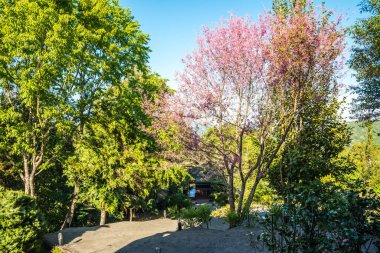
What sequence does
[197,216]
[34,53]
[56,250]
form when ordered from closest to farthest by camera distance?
1. [56,250]
2. [34,53]
3. [197,216]

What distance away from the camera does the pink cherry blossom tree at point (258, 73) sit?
10.4 meters

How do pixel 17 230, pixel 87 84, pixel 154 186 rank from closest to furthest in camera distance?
pixel 17 230 < pixel 87 84 < pixel 154 186

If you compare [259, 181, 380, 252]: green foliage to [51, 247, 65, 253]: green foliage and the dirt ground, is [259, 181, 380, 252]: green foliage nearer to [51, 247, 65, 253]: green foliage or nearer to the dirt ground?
the dirt ground

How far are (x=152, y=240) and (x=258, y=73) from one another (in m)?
8.89

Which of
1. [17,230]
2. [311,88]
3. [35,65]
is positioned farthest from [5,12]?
[311,88]

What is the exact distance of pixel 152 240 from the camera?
12445mm

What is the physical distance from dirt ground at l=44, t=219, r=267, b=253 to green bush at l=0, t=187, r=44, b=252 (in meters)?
1.84

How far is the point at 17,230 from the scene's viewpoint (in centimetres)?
991

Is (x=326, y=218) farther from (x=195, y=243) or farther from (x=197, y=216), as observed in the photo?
(x=197, y=216)

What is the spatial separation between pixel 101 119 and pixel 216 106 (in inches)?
344

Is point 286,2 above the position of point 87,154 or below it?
above

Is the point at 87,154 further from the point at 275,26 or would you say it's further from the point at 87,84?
the point at 275,26

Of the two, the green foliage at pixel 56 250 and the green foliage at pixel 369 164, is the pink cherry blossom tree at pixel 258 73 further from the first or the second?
the green foliage at pixel 369 164

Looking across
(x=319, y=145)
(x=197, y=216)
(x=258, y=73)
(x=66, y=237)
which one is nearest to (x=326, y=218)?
(x=258, y=73)
